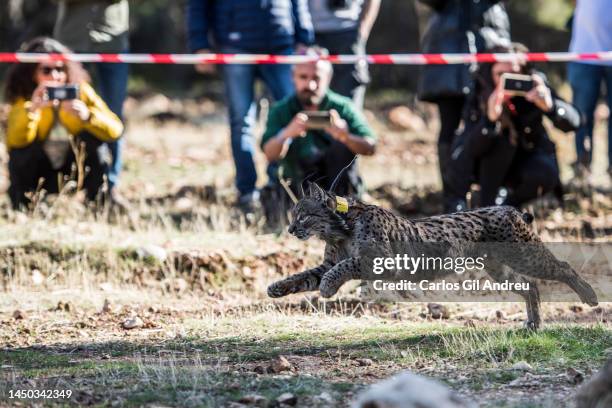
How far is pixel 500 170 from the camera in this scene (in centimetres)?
950

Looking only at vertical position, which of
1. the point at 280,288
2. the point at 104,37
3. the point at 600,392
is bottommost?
the point at 600,392

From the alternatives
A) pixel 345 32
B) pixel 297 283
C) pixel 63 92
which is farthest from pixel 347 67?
pixel 297 283

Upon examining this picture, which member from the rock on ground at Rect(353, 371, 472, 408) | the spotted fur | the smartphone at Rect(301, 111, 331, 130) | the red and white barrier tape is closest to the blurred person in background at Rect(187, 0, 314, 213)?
the red and white barrier tape

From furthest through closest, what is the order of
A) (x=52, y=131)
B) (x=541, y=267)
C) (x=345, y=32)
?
(x=345, y=32)
(x=52, y=131)
(x=541, y=267)

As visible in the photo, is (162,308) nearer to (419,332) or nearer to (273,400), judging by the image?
(419,332)

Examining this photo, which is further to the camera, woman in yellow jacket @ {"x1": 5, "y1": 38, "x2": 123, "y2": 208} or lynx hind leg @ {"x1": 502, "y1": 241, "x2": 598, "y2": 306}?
woman in yellow jacket @ {"x1": 5, "y1": 38, "x2": 123, "y2": 208}

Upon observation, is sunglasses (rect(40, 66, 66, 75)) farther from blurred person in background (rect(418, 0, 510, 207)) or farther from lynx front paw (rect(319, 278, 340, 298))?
lynx front paw (rect(319, 278, 340, 298))

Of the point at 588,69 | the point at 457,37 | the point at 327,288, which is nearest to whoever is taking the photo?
the point at 327,288

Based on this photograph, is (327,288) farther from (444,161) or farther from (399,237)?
(444,161)

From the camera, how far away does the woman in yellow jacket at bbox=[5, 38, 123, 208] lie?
9500 mm

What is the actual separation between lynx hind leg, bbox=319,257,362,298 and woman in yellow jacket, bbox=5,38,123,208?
363 cm

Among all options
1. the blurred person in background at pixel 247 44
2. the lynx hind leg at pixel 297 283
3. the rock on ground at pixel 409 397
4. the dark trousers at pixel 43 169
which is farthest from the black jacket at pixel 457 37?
the rock on ground at pixel 409 397

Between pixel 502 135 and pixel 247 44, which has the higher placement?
pixel 247 44

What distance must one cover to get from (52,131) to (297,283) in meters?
3.96
